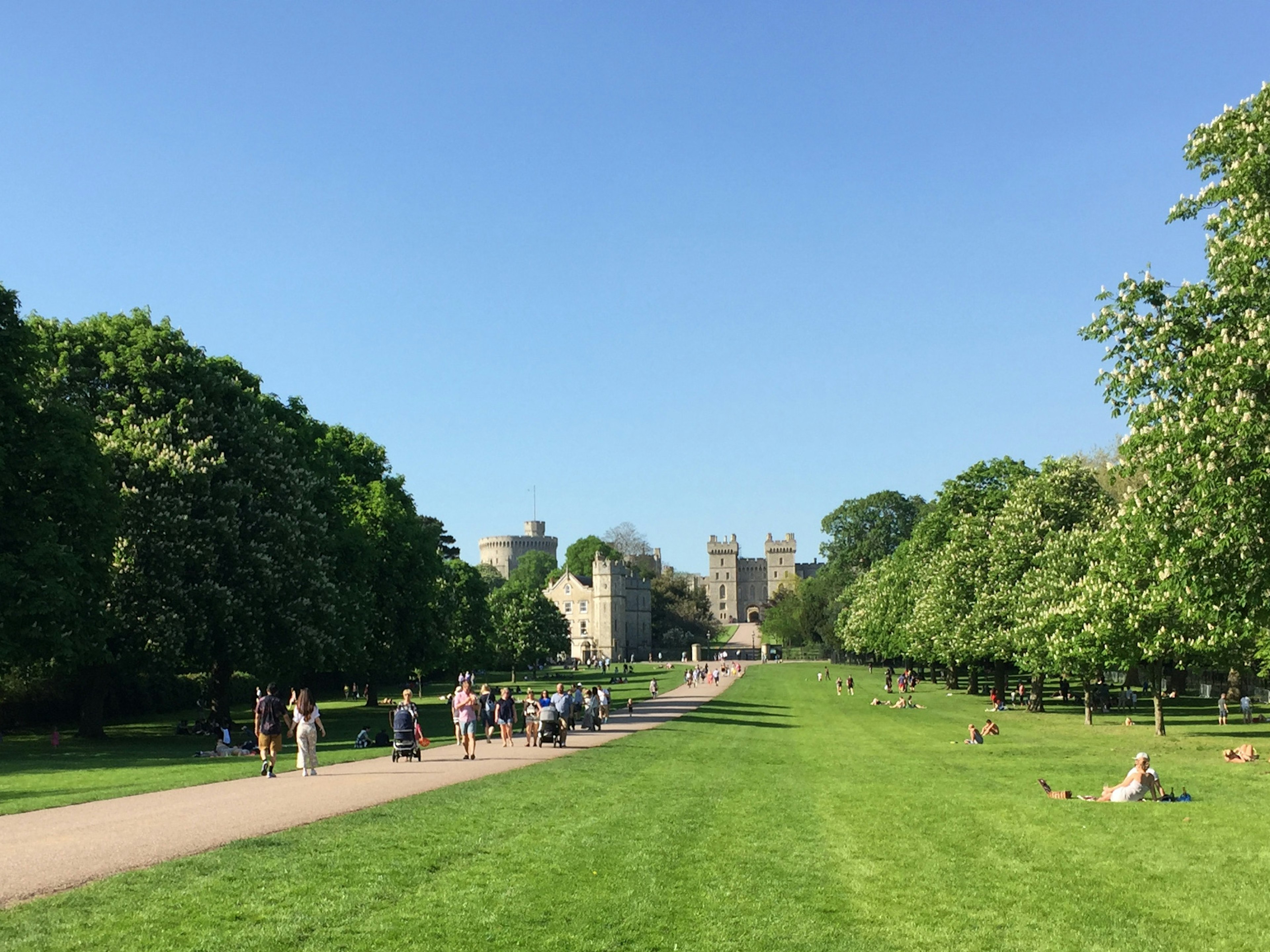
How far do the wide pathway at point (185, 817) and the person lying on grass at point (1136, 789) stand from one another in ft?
43.5

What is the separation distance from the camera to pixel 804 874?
50.2ft

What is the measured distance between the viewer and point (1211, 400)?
24250mm

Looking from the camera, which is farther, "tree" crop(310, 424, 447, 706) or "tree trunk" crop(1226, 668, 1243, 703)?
"tree trunk" crop(1226, 668, 1243, 703)

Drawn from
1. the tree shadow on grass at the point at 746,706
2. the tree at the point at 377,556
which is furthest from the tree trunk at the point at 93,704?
the tree shadow on grass at the point at 746,706

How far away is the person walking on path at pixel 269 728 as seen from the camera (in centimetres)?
2683

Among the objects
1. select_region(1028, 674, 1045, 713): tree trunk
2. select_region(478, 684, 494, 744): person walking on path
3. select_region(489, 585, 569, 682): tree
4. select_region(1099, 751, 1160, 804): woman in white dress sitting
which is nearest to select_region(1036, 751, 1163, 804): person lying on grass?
select_region(1099, 751, 1160, 804): woman in white dress sitting

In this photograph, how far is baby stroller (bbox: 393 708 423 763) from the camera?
3086cm

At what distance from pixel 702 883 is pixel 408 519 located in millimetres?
52738

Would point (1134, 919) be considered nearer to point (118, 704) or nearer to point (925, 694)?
point (118, 704)

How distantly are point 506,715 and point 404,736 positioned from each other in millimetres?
6012

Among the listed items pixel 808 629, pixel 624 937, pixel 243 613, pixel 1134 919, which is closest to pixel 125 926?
pixel 624 937

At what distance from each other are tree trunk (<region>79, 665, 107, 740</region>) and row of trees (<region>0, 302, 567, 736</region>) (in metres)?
0.07

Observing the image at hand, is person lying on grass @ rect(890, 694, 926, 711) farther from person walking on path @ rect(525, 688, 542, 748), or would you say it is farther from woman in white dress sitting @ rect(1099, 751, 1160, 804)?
woman in white dress sitting @ rect(1099, 751, 1160, 804)

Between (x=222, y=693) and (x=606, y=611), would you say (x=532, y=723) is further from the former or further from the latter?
(x=606, y=611)
